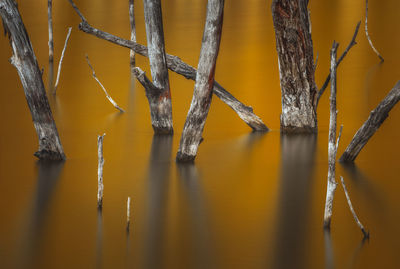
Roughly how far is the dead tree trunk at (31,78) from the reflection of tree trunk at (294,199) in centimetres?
236

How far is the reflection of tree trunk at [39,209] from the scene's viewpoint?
5.06 metres

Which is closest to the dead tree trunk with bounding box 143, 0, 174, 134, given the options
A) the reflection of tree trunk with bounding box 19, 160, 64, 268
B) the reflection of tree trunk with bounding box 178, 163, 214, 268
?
the reflection of tree trunk with bounding box 178, 163, 214, 268

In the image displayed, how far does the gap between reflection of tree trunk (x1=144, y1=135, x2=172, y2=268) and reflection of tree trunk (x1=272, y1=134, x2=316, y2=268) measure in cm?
84

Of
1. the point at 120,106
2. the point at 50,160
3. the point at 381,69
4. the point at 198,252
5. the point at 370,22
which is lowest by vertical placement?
the point at 198,252

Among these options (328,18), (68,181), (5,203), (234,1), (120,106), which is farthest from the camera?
(234,1)

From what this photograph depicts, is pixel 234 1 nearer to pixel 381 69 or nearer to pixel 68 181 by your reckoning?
pixel 381 69

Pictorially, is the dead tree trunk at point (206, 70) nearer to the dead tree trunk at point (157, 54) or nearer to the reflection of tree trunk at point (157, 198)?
the reflection of tree trunk at point (157, 198)

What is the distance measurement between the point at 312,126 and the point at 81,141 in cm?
277

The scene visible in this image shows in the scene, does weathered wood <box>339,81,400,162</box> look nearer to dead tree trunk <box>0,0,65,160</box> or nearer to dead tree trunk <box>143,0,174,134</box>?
dead tree trunk <box>143,0,174,134</box>

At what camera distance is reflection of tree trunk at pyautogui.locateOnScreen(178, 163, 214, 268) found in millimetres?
4867

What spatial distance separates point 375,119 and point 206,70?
5.30 ft

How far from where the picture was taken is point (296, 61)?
789 centimetres

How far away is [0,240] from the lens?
5.26 metres

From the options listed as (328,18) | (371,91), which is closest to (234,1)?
(328,18)
